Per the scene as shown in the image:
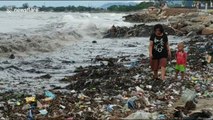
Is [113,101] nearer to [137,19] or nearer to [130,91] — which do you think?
[130,91]

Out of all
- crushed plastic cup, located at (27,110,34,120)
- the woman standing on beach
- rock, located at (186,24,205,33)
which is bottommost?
rock, located at (186,24,205,33)

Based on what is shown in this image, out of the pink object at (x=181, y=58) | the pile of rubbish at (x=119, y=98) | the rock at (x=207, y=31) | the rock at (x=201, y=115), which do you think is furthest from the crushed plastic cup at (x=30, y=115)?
the rock at (x=207, y=31)

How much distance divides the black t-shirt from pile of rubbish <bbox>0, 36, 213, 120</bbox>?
704mm

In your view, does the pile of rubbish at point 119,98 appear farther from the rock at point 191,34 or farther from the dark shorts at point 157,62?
the rock at point 191,34

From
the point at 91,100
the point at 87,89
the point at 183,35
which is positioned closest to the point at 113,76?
the point at 87,89

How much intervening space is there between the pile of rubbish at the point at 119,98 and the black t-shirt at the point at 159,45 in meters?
0.70

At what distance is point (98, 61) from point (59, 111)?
953 centimetres

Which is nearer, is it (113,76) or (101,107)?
(101,107)

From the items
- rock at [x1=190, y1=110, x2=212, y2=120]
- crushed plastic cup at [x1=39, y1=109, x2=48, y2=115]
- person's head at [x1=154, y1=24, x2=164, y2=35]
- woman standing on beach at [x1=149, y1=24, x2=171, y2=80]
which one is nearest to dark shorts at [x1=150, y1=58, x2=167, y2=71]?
woman standing on beach at [x1=149, y1=24, x2=171, y2=80]

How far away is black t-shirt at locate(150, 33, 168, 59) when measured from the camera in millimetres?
11961

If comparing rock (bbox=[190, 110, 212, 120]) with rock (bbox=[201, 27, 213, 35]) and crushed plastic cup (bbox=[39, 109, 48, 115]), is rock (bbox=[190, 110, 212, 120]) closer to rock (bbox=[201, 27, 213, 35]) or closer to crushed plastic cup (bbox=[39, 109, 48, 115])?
crushed plastic cup (bbox=[39, 109, 48, 115])

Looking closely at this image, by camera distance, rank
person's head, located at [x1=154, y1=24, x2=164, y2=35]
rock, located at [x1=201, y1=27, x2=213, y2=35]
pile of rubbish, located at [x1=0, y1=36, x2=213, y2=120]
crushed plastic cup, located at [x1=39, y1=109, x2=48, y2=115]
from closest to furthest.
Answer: pile of rubbish, located at [x1=0, y1=36, x2=213, y2=120] → crushed plastic cup, located at [x1=39, y1=109, x2=48, y2=115] → person's head, located at [x1=154, y1=24, x2=164, y2=35] → rock, located at [x1=201, y1=27, x2=213, y2=35]

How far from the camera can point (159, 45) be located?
39.3ft

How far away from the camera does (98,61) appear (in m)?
18.5
